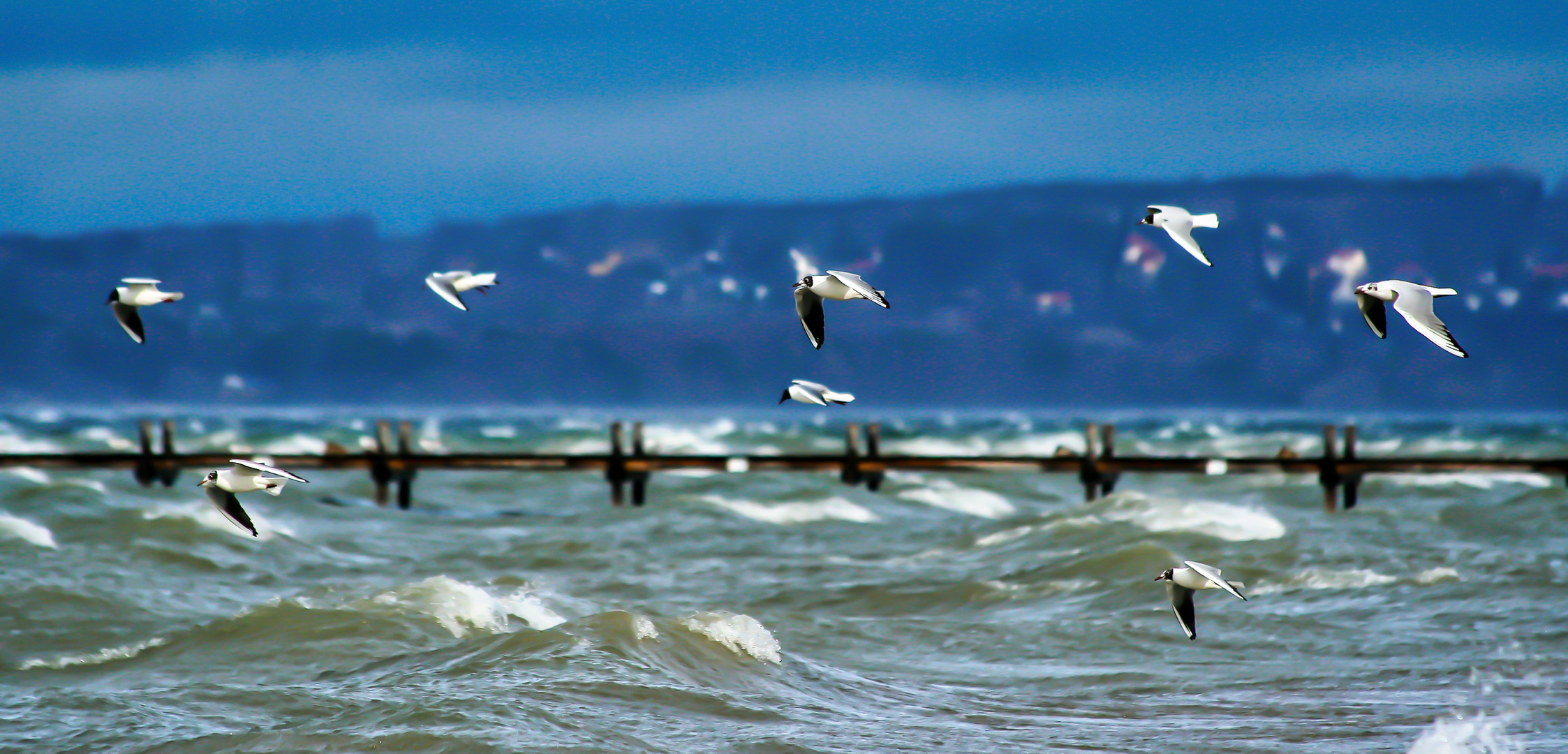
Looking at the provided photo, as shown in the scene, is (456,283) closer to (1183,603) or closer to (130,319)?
(130,319)

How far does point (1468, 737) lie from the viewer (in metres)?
8.62

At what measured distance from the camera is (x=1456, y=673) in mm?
10484

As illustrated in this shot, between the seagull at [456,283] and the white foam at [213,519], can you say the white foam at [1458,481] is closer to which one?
the white foam at [213,519]

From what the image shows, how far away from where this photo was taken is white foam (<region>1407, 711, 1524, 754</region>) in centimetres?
838

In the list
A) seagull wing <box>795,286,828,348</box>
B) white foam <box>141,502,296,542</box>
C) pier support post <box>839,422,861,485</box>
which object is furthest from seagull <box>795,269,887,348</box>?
pier support post <box>839,422,861,485</box>

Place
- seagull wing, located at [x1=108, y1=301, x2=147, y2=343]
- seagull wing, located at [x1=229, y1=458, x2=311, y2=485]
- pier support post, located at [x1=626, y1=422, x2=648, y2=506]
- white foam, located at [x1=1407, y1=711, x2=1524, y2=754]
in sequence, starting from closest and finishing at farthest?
seagull wing, located at [x1=229, y1=458, x2=311, y2=485] < seagull wing, located at [x1=108, y1=301, x2=147, y2=343] < white foam, located at [x1=1407, y1=711, x2=1524, y2=754] < pier support post, located at [x1=626, y1=422, x2=648, y2=506]

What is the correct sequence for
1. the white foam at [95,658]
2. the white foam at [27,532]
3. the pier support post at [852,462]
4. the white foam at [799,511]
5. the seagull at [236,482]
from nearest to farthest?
the seagull at [236,482] < the white foam at [95,658] < the white foam at [27,532] < the pier support post at [852,462] < the white foam at [799,511]

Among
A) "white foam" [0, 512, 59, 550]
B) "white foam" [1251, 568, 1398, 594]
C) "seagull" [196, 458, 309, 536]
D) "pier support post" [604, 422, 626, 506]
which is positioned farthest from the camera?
"pier support post" [604, 422, 626, 506]

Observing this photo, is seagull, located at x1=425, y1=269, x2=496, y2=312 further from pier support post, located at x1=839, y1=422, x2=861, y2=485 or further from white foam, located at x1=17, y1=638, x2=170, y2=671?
pier support post, located at x1=839, y1=422, x2=861, y2=485

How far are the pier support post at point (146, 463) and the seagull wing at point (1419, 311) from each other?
21965mm

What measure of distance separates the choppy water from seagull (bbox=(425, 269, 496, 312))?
8.43 ft

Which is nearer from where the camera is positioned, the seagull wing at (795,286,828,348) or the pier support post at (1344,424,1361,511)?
the seagull wing at (795,286,828,348)

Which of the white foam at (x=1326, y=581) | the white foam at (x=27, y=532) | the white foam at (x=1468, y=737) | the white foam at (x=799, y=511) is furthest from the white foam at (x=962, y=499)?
the white foam at (x=1468, y=737)

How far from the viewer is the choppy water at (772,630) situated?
29.0ft
